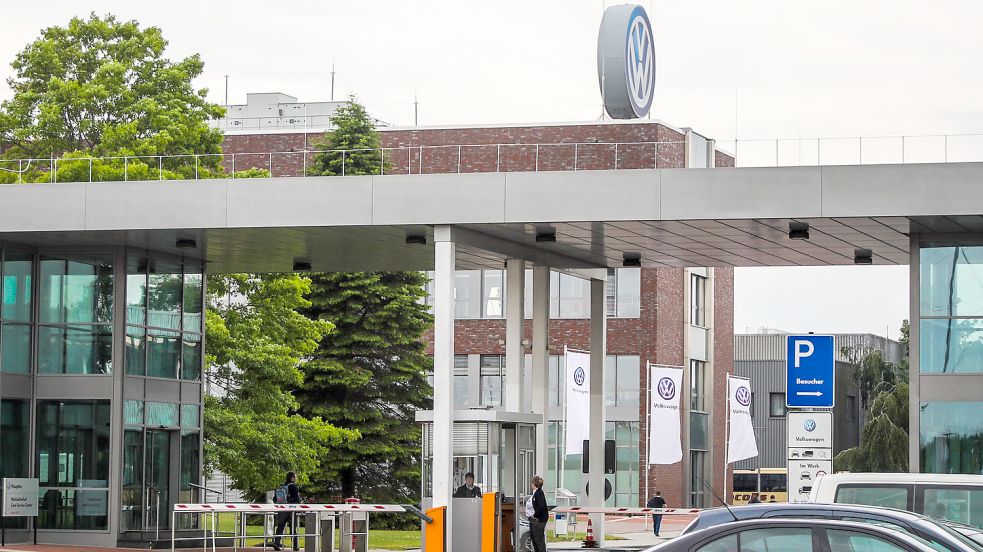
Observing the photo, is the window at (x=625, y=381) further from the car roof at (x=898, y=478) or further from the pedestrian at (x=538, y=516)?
the car roof at (x=898, y=478)

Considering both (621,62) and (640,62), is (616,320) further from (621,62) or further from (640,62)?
(621,62)

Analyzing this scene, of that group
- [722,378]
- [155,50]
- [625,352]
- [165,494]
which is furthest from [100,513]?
[722,378]

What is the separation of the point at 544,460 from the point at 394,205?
6905 mm

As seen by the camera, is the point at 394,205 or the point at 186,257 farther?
the point at 186,257

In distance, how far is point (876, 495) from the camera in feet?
57.2

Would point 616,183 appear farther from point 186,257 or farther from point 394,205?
point 186,257

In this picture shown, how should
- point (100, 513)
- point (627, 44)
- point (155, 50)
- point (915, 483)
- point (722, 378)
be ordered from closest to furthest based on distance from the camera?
point (915, 483) → point (100, 513) → point (627, 44) → point (155, 50) → point (722, 378)

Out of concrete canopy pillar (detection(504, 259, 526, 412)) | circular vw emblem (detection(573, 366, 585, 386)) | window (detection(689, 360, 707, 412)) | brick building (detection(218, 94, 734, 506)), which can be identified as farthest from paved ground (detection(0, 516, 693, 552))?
window (detection(689, 360, 707, 412))

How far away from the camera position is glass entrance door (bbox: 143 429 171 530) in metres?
29.2

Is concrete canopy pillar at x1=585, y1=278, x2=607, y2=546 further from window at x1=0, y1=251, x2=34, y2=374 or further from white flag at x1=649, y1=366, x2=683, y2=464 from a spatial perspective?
white flag at x1=649, y1=366, x2=683, y2=464

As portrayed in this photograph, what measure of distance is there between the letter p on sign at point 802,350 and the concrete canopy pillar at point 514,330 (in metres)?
9.36

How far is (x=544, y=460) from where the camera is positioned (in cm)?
3033

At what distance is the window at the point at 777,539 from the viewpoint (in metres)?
11.7

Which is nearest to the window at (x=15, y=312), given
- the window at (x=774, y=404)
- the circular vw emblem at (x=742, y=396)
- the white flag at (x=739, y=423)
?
the white flag at (x=739, y=423)
